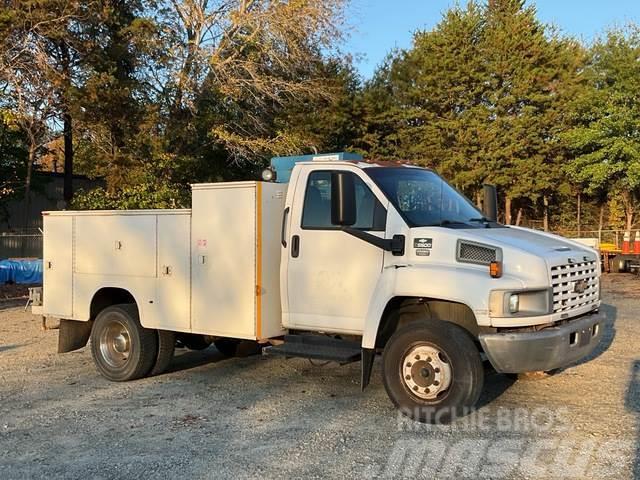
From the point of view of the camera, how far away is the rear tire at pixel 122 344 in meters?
7.64

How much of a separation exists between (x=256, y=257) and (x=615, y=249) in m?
23.2

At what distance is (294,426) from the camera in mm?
5891

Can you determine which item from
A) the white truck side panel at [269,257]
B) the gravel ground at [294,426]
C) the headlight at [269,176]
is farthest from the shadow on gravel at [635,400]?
the headlight at [269,176]

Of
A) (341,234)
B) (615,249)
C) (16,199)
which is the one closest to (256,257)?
(341,234)

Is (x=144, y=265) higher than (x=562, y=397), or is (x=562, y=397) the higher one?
(x=144, y=265)

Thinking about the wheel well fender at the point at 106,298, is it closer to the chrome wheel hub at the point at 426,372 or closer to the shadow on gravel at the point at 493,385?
the chrome wheel hub at the point at 426,372

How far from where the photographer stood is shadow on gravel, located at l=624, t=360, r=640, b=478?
192 inches

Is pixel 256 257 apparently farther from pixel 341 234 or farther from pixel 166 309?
pixel 166 309

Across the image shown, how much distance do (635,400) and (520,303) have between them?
2127 mm

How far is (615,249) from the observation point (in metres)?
26.4

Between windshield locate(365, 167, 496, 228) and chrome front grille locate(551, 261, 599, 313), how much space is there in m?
0.92

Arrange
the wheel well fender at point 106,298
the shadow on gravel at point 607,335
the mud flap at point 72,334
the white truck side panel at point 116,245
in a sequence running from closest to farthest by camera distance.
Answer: the white truck side panel at point 116,245 → the wheel well fender at point 106,298 → the mud flap at point 72,334 → the shadow on gravel at point 607,335

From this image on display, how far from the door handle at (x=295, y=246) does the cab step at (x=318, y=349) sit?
0.83 m

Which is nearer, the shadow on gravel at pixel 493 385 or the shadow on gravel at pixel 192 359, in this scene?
the shadow on gravel at pixel 493 385
